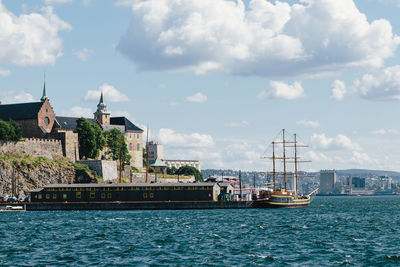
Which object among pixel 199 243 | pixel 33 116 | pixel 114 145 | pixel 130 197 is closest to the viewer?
pixel 199 243

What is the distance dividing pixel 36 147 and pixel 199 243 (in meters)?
98.5

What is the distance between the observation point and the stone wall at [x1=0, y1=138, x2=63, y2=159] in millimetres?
Answer: 149250

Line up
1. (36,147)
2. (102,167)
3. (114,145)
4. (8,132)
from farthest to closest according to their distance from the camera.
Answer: (114,145) < (102,167) < (36,147) < (8,132)

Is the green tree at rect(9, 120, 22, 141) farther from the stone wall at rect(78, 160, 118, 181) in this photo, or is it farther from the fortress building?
the stone wall at rect(78, 160, 118, 181)

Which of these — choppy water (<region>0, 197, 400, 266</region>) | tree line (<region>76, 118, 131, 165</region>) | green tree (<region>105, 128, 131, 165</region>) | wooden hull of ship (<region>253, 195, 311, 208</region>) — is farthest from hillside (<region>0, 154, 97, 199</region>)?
choppy water (<region>0, 197, 400, 266</region>)

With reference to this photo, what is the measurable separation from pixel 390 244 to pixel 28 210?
8597cm

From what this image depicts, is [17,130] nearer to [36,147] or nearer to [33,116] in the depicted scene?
[36,147]

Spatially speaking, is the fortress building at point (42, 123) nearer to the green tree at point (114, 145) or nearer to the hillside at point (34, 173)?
the hillside at point (34, 173)

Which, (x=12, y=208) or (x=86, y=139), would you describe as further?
(x=86, y=139)

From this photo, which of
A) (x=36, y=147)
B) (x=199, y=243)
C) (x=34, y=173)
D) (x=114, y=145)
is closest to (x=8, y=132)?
(x=36, y=147)

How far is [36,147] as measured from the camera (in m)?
155

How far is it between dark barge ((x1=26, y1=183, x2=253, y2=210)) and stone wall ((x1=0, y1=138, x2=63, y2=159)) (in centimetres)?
1704

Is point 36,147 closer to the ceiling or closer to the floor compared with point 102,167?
closer to the ceiling

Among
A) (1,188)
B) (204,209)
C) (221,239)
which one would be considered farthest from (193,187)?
(221,239)
